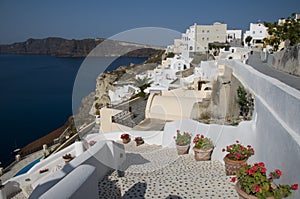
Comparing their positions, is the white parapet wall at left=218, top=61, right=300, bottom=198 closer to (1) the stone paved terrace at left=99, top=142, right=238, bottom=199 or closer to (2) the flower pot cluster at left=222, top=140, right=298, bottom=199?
(2) the flower pot cluster at left=222, top=140, right=298, bottom=199

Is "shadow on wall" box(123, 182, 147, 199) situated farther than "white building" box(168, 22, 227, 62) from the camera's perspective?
No

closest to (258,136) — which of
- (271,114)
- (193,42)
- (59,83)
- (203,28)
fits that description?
(271,114)

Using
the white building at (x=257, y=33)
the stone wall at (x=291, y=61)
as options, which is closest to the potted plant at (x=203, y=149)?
the stone wall at (x=291, y=61)

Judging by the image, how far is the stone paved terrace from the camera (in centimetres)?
372

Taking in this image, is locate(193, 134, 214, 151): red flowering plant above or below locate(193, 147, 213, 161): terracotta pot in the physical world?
above

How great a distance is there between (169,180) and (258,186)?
179 cm

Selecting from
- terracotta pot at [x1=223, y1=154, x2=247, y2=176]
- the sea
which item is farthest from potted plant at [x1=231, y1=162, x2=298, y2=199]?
the sea

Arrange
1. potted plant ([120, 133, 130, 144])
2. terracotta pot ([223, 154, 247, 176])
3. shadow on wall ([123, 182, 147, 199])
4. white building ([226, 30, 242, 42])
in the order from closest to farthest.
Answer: shadow on wall ([123, 182, 147, 199]), terracotta pot ([223, 154, 247, 176]), potted plant ([120, 133, 130, 144]), white building ([226, 30, 242, 42])

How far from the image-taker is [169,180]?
4.18 meters

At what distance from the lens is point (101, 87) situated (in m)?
29.9

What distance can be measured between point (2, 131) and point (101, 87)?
68.7 feet

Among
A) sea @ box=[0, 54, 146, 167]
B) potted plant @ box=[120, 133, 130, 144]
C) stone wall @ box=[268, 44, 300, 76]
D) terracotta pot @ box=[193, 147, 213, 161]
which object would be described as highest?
stone wall @ box=[268, 44, 300, 76]

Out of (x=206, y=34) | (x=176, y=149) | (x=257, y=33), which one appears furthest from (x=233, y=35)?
(x=176, y=149)

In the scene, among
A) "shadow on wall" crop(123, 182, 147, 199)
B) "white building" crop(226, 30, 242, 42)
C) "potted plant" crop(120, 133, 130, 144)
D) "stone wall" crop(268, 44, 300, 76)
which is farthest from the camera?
"white building" crop(226, 30, 242, 42)
